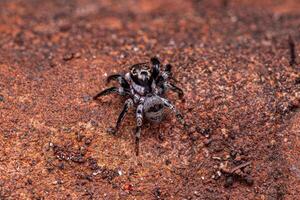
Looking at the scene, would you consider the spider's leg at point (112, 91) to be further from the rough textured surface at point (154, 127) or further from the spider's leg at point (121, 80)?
the rough textured surface at point (154, 127)

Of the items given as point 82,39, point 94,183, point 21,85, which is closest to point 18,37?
point 82,39

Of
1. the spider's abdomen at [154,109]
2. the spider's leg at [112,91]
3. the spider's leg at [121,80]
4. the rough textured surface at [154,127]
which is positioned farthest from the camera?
the spider's leg at [121,80]

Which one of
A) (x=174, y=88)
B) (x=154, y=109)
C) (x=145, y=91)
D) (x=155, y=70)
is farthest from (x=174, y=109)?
(x=155, y=70)

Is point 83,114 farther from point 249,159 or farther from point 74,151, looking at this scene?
point 249,159

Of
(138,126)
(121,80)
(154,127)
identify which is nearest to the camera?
(138,126)

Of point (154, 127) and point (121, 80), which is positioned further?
point (121, 80)

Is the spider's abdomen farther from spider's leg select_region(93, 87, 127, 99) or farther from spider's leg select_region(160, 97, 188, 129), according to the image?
spider's leg select_region(93, 87, 127, 99)

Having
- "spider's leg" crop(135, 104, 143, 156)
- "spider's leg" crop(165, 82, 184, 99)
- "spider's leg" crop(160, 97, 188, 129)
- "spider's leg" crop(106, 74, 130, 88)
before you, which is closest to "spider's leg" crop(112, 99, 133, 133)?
"spider's leg" crop(135, 104, 143, 156)

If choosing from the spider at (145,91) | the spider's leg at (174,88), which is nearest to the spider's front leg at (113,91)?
the spider at (145,91)

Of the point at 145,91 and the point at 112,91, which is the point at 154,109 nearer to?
the point at 145,91
